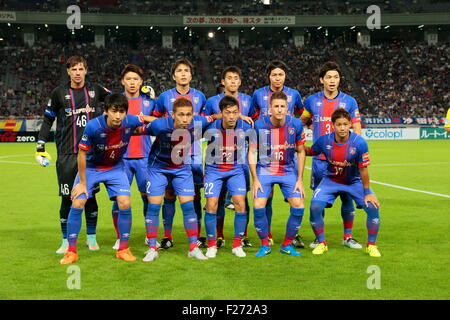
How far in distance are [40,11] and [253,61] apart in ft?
65.8

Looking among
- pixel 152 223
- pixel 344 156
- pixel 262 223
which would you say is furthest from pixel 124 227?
pixel 344 156

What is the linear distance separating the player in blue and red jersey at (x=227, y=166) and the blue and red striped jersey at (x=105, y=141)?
40.2 inches

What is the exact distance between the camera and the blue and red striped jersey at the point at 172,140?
22.3ft

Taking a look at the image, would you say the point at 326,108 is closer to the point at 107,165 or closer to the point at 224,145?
the point at 224,145

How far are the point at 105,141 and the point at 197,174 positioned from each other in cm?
145

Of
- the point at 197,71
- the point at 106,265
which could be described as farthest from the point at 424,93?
the point at 106,265

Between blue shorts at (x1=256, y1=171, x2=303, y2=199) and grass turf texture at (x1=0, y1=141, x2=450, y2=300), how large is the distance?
74 cm

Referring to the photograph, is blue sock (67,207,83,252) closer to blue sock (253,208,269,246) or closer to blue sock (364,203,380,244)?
blue sock (253,208,269,246)

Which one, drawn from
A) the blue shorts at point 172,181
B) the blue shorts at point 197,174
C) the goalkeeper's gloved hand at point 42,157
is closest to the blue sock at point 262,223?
the blue shorts at point 172,181

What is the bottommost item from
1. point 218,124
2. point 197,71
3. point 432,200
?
point 432,200

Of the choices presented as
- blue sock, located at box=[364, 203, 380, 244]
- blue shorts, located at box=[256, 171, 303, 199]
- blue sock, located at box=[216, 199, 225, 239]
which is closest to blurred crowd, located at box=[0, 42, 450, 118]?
blue sock, located at box=[216, 199, 225, 239]

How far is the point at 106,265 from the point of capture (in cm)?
621

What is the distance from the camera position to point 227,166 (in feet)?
23.1
